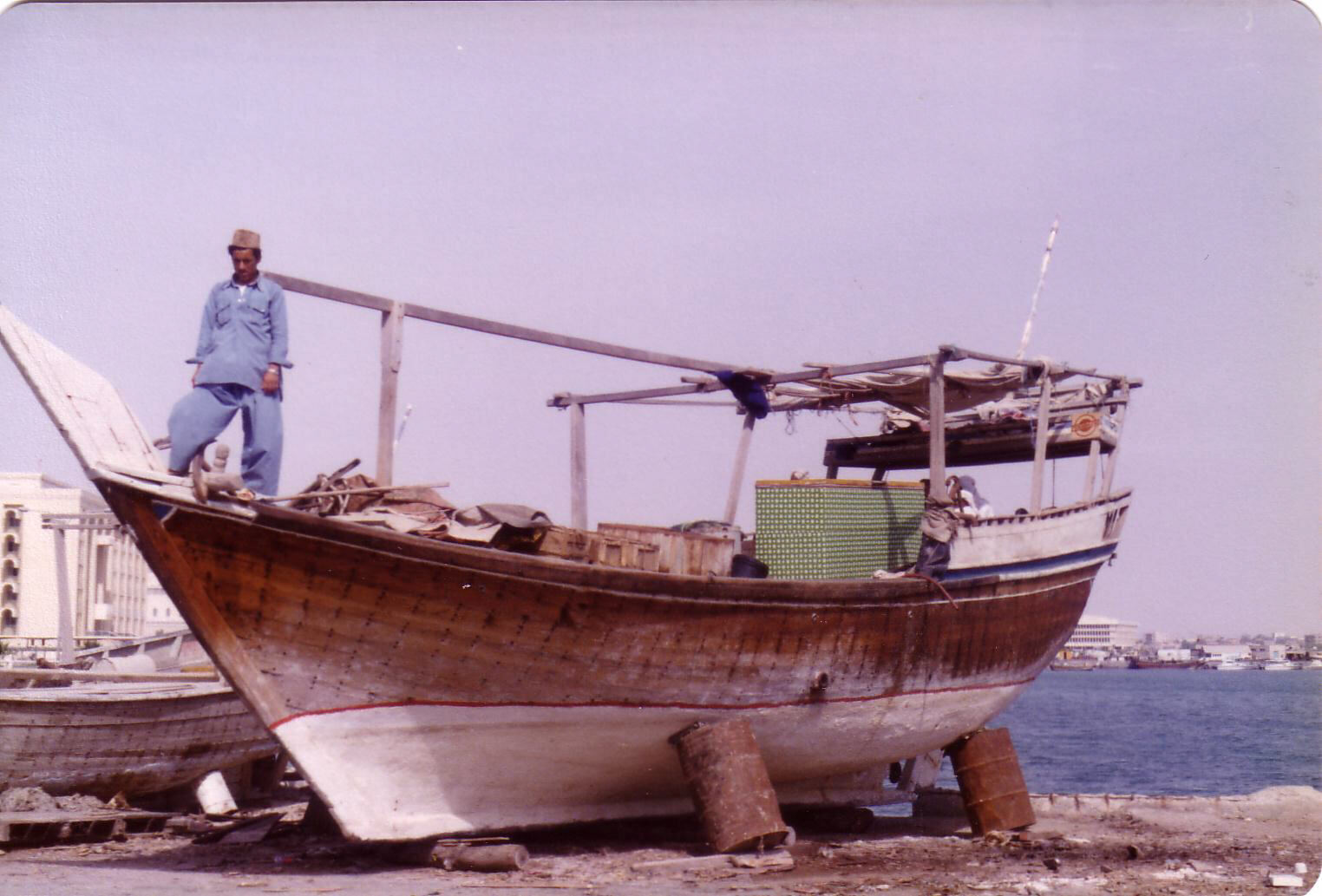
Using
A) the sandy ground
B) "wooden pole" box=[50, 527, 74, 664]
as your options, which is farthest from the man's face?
"wooden pole" box=[50, 527, 74, 664]

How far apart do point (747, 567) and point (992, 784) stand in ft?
10.3

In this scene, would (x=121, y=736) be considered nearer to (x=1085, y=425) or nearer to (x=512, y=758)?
(x=512, y=758)

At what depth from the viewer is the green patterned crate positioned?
10.4 metres

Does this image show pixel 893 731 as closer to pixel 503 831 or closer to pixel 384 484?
pixel 503 831

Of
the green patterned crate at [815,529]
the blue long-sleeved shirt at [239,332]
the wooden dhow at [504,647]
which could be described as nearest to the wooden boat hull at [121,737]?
the wooden dhow at [504,647]

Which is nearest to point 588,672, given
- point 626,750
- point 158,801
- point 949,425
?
point 626,750

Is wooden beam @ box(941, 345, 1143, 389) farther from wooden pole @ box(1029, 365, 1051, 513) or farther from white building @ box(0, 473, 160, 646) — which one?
white building @ box(0, 473, 160, 646)

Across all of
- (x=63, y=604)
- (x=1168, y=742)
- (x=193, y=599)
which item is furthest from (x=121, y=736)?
(x=1168, y=742)

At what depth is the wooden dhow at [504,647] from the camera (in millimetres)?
7629

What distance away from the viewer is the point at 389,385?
867cm

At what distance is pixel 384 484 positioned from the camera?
28.3 ft

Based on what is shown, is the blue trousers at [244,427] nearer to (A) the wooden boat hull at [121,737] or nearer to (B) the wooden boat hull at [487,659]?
(B) the wooden boat hull at [487,659]

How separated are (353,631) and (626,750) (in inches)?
90.0

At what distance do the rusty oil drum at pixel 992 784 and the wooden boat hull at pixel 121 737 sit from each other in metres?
6.92
